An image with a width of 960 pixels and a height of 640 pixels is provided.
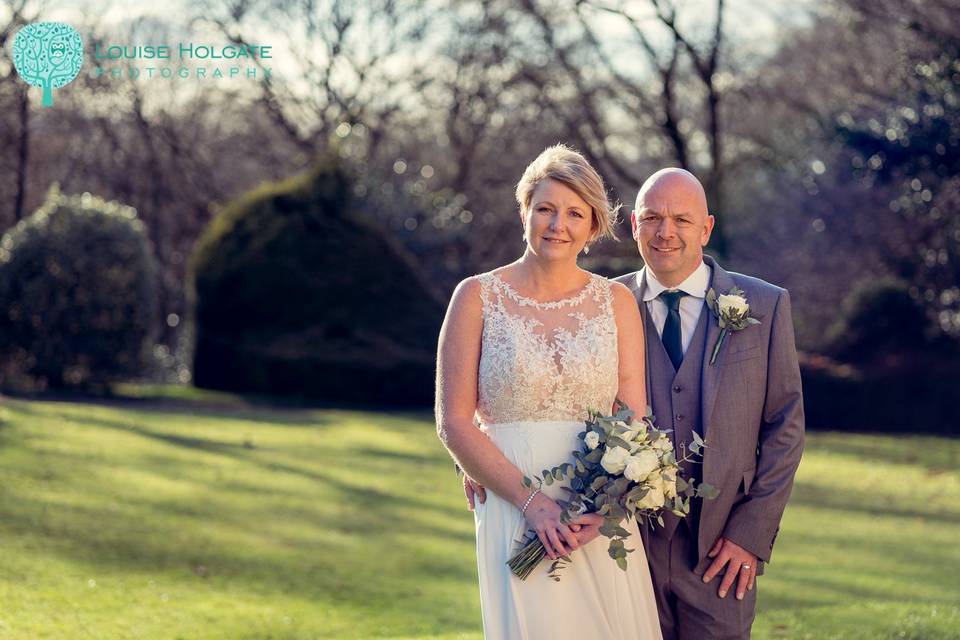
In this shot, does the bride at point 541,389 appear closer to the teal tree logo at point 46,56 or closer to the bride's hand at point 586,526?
the bride's hand at point 586,526

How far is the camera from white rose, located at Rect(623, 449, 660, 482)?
3.64m

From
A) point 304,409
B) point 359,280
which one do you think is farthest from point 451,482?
point 359,280

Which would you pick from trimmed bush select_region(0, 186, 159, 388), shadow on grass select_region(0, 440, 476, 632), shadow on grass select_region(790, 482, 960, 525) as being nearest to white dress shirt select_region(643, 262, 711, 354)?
shadow on grass select_region(0, 440, 476, 632)

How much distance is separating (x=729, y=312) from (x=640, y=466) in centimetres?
73

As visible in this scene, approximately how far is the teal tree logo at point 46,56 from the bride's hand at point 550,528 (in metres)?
13.6

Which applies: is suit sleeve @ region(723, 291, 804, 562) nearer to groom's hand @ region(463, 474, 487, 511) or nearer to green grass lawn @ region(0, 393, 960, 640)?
groom's hand @ region(463, 474, 487, 511)

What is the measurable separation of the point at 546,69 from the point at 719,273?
80.6 ft

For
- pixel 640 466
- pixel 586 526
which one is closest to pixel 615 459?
pixel 640 466

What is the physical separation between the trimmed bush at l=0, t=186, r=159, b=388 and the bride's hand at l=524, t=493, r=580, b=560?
14.1 m

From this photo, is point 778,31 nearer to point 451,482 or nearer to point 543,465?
point 451,482

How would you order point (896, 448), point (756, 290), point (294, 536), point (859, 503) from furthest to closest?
point (896, 448), point (859, 503), point (294, 536), point (756, 290)

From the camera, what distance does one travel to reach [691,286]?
4270mm

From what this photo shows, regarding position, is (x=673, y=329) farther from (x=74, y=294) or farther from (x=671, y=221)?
(x=74, y=294)

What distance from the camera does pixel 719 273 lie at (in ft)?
14.0
